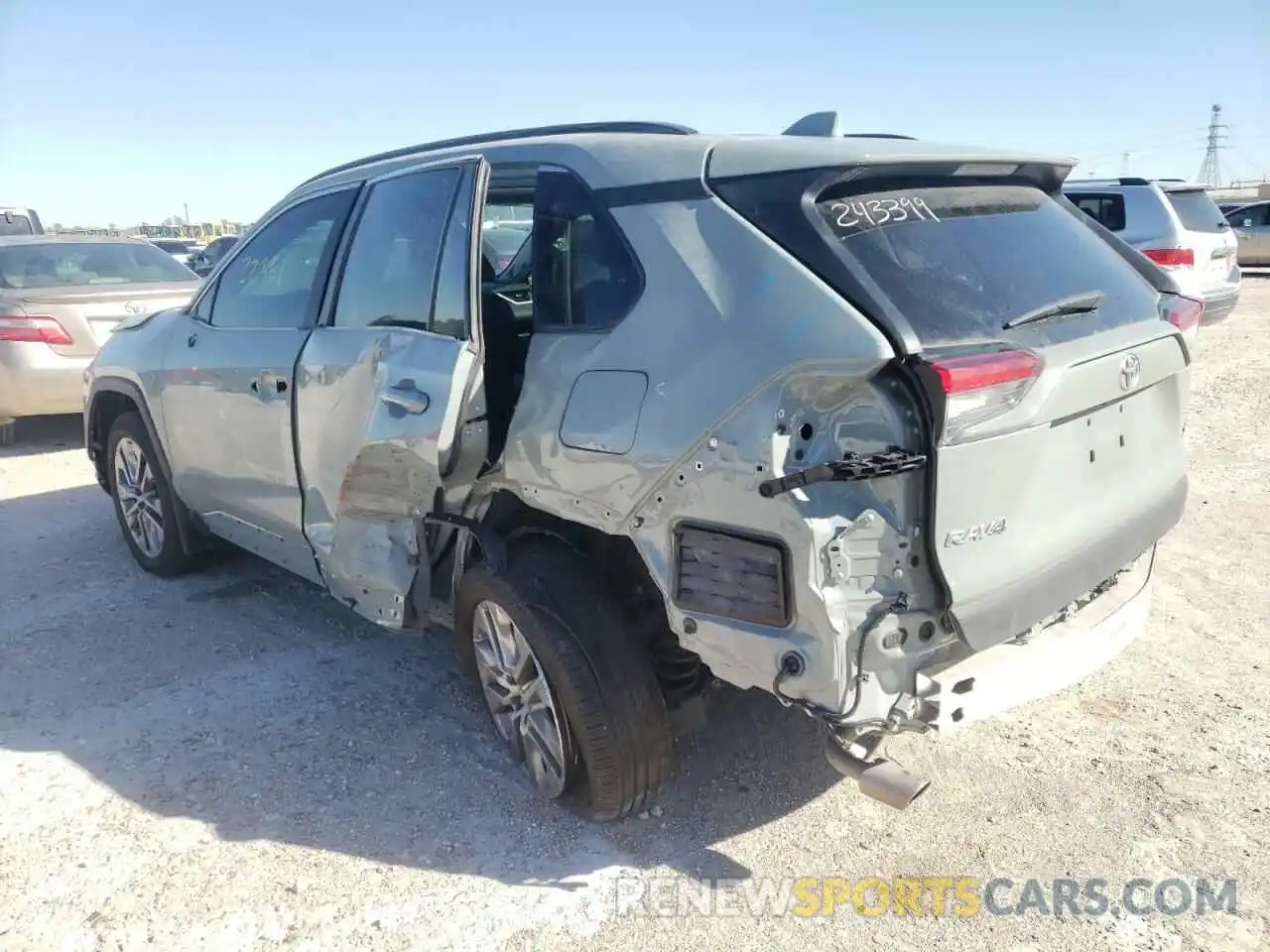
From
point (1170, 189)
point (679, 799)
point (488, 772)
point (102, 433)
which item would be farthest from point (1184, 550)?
point (1170, 189)

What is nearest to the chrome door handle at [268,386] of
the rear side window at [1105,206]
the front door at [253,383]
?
the front door at [253,383]

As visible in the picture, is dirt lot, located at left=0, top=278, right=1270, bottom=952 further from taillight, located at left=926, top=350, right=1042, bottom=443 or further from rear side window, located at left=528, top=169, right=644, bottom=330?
rear side window, located at left=528, top=169, right=644, bottom=330

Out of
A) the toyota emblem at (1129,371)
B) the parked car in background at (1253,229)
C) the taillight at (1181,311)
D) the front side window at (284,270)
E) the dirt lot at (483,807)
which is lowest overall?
the parked car in background at (1253,229)

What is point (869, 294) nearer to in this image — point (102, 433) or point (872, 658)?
point (872, 658)

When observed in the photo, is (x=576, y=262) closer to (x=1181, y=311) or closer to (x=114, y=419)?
(x=1181, y=311)

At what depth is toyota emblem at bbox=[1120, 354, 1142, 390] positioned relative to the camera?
2.72m

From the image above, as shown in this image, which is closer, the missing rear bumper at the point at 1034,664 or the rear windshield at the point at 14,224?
the missing rear bumper at the point at 1034,664

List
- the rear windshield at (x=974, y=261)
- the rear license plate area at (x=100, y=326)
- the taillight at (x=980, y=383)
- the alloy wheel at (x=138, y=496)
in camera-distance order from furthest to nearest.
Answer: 1. the rear license plate area at (x=100, y=326)
2. the alloy wheel at (x=138, y=496)
3. the rear windshield at (x=974, y=261)
4. the taillight at (x=980, y=383)

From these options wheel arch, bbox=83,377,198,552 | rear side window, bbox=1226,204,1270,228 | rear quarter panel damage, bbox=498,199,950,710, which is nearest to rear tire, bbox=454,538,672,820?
rear quarter panel damage, bbox=498,199,950,710

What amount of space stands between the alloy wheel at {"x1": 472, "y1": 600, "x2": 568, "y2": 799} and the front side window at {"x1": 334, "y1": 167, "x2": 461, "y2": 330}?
1.02 m

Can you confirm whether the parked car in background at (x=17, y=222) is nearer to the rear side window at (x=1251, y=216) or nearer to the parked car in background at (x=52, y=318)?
the parked car in background at (x=52, y=318)

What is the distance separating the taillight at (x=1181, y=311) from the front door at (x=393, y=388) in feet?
7.10

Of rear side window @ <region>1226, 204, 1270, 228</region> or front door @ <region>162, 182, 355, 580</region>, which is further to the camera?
rear side window @ <region>1226, 204, 1270, 228</region>

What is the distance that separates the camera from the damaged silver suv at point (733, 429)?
2.32m
